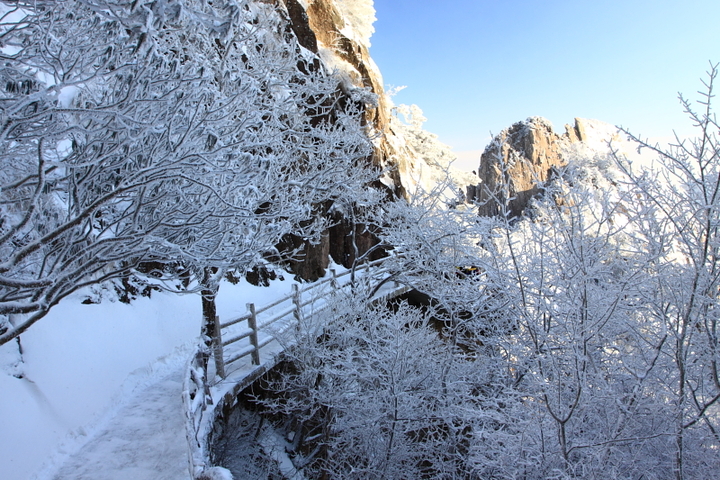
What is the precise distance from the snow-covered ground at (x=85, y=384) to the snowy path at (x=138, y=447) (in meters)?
0.02

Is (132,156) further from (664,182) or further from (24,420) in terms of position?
(664,182)

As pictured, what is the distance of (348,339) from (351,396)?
4.72 ft

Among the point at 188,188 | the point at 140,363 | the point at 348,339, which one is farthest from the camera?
the point at 348,339

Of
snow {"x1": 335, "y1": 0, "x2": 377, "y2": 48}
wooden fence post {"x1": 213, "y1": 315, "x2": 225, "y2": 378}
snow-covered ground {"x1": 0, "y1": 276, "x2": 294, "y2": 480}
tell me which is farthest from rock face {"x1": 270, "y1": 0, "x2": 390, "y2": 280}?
wooden fence post {"x1": 213, "y1": 315, "x2": 225, "y2": 378}

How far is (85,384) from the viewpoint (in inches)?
250

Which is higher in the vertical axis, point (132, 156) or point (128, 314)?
point (132, 156)

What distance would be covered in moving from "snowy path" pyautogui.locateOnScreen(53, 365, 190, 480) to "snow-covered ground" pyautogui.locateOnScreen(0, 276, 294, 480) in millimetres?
18

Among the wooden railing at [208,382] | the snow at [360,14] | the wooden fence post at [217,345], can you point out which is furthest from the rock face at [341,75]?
the wooden fence post at [217,345]

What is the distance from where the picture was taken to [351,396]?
26.8ft

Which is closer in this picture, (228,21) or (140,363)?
(228,21)

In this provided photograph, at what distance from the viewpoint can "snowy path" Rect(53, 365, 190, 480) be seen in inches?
179

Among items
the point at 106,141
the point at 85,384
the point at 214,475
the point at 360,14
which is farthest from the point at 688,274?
the point at 360,14

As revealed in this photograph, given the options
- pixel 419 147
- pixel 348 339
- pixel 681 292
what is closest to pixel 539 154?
pixel 419 147

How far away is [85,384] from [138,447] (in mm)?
2044
